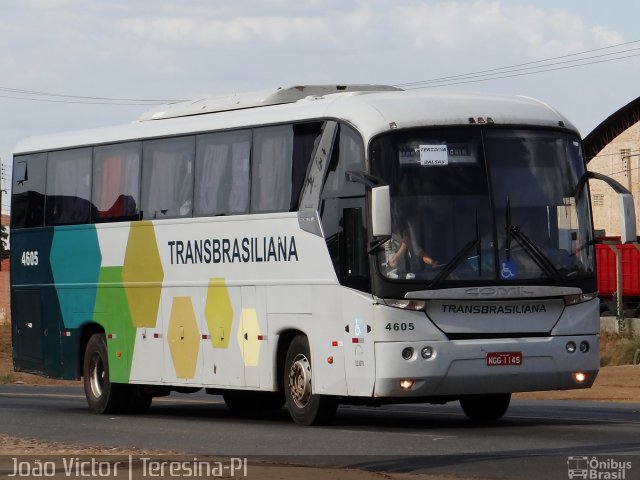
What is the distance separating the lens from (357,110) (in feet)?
57.0

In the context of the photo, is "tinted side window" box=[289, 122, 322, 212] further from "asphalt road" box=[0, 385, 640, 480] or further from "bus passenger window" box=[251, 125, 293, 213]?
"asphalt road" box=[0, 385, 640, 480]

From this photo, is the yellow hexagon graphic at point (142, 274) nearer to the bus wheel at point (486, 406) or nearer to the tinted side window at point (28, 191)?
the tinted side window at point (28, 191)

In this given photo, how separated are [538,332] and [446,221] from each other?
1.58m

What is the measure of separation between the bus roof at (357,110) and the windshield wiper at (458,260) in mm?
1449

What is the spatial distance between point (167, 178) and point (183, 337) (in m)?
2.11

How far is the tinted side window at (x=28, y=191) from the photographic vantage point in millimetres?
23547

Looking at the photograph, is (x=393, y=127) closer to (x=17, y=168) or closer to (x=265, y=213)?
(x=265, y=213)

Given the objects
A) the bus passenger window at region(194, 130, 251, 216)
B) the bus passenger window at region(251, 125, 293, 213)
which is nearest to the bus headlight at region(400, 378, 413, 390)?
the bus passenger window at region(251, 125, 293, 213)

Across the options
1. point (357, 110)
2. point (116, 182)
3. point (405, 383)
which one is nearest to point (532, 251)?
point (405, 383)

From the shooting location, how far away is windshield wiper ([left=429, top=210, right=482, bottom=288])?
16.5 metres

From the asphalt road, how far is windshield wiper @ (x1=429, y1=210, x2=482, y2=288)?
64.0 inches

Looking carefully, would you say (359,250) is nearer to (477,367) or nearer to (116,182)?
(477,367)

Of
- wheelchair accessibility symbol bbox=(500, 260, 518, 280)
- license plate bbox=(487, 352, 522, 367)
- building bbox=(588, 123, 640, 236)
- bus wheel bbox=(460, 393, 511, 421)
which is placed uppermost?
building bbox=(588, 123, 640, 236)

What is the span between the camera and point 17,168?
24422 mm
